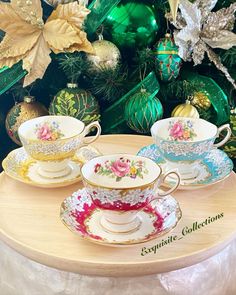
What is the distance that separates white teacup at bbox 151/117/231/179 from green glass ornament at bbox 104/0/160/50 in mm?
226

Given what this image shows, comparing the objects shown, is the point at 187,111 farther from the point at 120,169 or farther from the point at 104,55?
the point at 120,169

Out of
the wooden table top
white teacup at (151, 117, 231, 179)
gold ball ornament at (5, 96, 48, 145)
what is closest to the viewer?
the wooden table top

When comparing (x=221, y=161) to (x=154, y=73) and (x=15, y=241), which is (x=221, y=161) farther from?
(x=15, y=241)

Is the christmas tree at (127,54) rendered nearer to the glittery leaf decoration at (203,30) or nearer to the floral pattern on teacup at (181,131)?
the glittery leaf decoration at (203,30)

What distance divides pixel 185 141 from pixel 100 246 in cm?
26

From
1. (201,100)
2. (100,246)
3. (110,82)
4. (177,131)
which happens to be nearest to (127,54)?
(110,82)

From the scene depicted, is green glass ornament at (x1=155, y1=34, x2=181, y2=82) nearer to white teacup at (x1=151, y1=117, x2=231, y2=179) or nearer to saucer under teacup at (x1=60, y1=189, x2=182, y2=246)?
white teacup at (x1=151, y1=117, x2=231, y2=179)

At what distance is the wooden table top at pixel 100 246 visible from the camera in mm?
642

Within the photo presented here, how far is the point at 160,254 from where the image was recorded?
2.16 ft

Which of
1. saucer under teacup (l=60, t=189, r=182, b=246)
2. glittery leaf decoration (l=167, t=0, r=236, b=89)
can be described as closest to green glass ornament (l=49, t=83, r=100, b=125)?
glittery leaf decoration (l=167, t=0, r=236, b=89)

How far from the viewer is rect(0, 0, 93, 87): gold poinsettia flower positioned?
996 mm

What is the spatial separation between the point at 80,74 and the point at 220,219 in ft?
1.64

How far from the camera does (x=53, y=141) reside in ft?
2.64

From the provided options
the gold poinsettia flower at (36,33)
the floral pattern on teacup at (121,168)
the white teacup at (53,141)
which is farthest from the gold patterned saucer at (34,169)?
the gold poinsettia flower at (36,33)
